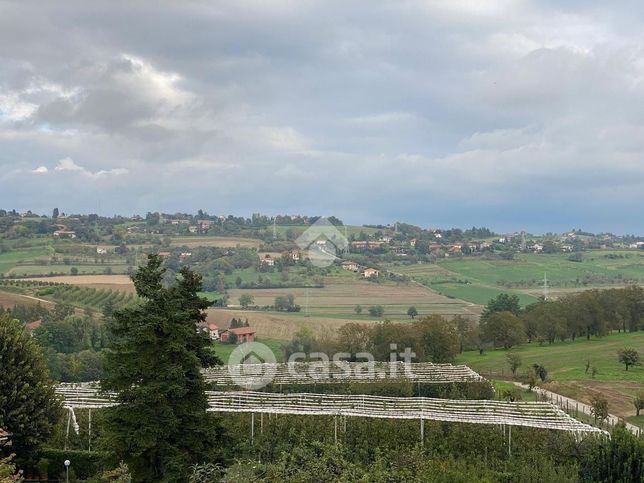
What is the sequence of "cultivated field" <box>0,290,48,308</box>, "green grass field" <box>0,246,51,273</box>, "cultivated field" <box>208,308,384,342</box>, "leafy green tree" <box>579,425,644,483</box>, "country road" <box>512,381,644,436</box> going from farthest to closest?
"green grass field" <box>0,246,51,273</box> → "cultivated field" <box>208,308,384,342</box> → "cultivated field" <box>0,290,48,308</box> → "country road" <box>512,381,644,436</box> → "leafy green tree" <box>579,425,644,483</box>

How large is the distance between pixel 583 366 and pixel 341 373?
1676 cm

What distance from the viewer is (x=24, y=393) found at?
2022cm

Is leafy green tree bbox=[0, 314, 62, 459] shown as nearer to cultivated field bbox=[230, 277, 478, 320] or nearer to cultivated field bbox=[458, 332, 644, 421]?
cultivated field bbox=[458, 332, 644, 421]

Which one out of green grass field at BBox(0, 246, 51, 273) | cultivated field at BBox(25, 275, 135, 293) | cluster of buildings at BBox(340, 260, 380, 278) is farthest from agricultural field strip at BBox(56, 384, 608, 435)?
green grass field at BBox(0, 246, 51, 273)

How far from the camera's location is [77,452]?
21609mm

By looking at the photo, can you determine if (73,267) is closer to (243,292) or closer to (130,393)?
(243,292)

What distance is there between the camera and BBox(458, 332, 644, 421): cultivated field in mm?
33594

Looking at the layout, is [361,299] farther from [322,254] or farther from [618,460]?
[618,460]

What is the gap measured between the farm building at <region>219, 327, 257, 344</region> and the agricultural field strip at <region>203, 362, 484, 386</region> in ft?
70.3

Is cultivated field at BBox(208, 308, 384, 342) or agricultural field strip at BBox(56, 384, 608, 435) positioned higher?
agricultural field strip at BBox(56, 384, 608, 435)

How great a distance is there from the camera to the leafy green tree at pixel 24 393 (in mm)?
19906

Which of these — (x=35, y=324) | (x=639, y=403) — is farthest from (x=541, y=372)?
(x=35, y=324)

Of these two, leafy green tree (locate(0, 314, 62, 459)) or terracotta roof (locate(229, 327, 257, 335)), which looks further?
terracotta roof (locate(229, 327, 257, 335))

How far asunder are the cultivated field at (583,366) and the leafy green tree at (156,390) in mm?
20606
